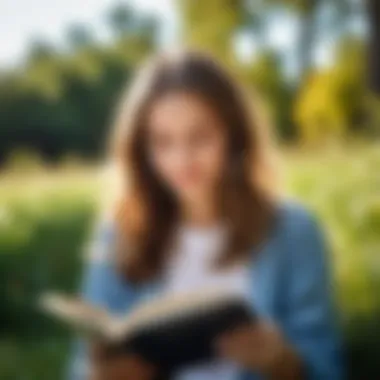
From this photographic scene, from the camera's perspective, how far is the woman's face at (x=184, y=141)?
97cm

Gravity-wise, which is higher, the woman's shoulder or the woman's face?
the woman's face

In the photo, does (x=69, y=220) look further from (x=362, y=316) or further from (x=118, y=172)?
(x=362, y=316)

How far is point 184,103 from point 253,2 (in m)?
0.15

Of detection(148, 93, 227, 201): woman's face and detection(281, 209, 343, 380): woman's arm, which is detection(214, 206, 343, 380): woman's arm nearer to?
detection(281, 209, 343, 380): woman's arm

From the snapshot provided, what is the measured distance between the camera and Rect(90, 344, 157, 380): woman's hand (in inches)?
38.0

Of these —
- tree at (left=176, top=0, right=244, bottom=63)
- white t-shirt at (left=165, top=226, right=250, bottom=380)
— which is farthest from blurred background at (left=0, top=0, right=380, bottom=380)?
white t-shirt at (left=165, top=226, right=250, bottom=380)

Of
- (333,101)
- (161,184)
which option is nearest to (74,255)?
(161,184)

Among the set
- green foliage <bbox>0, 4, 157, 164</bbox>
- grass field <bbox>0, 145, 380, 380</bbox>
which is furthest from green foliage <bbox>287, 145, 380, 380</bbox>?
green foliage <bbox>0, 4, 157, 164</bbox>

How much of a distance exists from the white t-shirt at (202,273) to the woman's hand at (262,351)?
0.02 meters

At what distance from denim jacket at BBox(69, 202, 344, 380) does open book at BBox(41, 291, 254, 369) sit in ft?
0.05

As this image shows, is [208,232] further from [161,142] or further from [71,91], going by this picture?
[71,91]

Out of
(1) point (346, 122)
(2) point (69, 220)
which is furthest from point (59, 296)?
(1) point (346, 122)

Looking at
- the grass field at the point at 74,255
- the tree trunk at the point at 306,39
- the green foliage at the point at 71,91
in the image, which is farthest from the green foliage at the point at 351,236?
the green foliage at the point at 71,91

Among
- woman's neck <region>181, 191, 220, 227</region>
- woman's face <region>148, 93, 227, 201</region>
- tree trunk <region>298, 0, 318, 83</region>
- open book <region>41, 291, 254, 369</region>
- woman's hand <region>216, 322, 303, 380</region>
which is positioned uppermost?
tree trunk <region>298, 0, 318, 83</region>
